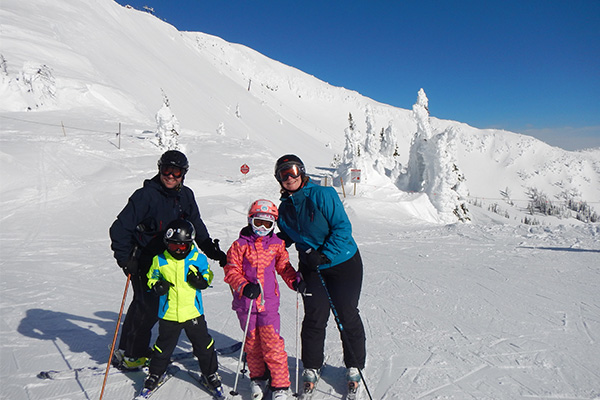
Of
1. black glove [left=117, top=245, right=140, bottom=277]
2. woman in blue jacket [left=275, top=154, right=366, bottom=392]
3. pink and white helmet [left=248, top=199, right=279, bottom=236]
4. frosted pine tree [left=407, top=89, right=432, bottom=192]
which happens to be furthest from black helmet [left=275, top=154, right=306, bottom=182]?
frosted pine tree [left=407, top=89, right=432, bottom=192]

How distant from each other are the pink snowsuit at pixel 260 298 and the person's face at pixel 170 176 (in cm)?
86

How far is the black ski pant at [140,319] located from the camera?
11.1 ft

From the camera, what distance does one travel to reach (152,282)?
2902mm

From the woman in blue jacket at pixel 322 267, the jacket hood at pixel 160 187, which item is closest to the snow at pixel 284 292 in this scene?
the woman in blue jacket at pixel 322 267

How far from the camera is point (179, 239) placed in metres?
2.84

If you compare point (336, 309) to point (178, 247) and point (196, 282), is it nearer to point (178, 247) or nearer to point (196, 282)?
point (196, 282)

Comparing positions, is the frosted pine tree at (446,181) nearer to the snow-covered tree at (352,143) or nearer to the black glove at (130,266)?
the snow-covered tree at (352,143)

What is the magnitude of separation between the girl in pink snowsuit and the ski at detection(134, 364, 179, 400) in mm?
869

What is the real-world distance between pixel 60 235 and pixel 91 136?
42.8ft

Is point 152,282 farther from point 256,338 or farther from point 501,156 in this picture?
point 501,156

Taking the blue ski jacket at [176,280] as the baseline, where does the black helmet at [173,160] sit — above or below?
above

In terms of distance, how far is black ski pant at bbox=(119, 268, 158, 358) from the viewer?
3.39 metres

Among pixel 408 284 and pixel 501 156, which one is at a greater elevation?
pixel 501 156

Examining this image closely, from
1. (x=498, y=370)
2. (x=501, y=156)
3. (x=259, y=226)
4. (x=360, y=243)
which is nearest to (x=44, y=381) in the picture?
(x=259, y=226)
